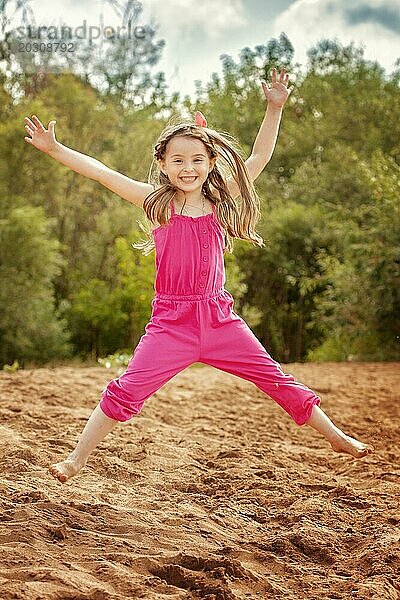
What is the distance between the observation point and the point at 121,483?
3654mm

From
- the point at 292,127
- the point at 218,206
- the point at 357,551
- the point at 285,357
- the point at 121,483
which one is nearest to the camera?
the point at 357,551

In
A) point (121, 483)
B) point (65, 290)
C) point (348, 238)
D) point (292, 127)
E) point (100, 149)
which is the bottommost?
point (121, 483)

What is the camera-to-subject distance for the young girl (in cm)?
308

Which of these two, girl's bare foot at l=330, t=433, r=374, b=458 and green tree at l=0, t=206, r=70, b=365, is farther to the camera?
green tree at l=0, t=206, r=70, b=365

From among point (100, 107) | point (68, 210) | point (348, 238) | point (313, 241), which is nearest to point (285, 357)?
point (313, 241)

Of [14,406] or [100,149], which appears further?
[100,149]

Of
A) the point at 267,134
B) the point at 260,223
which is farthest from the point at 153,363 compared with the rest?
the point at 260,223

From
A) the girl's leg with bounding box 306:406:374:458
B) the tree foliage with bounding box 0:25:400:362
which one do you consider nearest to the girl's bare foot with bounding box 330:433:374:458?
the girl's leg with bounding box 306:406:374:458

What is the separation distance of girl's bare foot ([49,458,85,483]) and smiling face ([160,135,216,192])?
3.69 ft

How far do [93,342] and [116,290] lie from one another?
97 centimetres

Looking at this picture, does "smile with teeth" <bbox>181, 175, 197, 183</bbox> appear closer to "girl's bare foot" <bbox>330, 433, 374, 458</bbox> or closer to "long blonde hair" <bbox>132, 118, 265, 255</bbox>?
"long blonde hair" <bbox>132, 118, 265, 255</bbox>

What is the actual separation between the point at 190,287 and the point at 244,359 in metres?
0.34

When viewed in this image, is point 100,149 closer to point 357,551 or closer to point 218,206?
point 218,206

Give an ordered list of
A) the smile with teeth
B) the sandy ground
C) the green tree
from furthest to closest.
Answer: the green tree, the smile with teeth, the sandy ground
